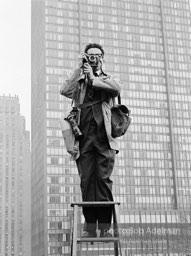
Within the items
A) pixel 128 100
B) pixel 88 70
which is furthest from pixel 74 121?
pixel 128 100

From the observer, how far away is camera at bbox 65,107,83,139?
5.48 meters

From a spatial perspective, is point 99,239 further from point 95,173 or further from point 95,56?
point 95,56

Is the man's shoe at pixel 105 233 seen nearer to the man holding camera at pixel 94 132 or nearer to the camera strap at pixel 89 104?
the man holding camera at pixel 94 132

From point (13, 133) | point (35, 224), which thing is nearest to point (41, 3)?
point (35, 224)

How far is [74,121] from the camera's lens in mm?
5547

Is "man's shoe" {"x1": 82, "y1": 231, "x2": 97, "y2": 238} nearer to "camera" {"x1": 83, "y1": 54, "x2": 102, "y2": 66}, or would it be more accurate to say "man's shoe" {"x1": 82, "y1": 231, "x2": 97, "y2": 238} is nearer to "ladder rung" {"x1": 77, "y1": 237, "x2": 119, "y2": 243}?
"ladder rung" {"x1": 77, "y1": 237, "x2": 119, "y2": 243}

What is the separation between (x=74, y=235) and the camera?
490 centimetres

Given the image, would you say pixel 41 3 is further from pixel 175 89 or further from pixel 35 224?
pixel 35 224

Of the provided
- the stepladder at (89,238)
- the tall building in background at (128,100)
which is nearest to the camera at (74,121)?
the stepladder at (89,238)

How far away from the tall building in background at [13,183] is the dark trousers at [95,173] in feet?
519

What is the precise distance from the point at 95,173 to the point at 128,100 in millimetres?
94399

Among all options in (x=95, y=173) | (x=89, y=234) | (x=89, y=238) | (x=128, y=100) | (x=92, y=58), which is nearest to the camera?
(x=89, y=238)

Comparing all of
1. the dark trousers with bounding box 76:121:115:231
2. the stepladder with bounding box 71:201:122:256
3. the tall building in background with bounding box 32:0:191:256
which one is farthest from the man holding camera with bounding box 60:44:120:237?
the tall building in background with bounding box 32:0:191:256

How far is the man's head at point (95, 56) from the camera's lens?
5.75 meters
